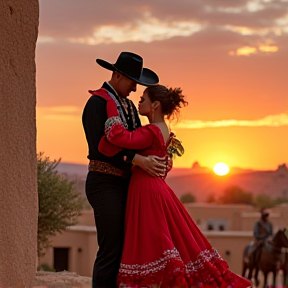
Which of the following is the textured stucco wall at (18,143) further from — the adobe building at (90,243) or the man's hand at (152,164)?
the adobe building at (90,243)

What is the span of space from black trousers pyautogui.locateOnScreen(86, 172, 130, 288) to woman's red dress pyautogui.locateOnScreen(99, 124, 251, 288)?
0.22ft

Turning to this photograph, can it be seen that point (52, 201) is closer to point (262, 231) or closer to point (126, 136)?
point (126, 136)

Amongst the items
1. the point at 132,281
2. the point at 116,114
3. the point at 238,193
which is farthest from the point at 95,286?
the point at 238,193

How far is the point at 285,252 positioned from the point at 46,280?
56.2 feet

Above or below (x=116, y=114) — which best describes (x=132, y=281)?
below

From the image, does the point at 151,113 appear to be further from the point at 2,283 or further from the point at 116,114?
the point at 2,283

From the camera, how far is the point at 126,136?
24.3ft

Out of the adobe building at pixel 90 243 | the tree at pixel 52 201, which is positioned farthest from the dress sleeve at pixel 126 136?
the adobe building at pixel 90 243

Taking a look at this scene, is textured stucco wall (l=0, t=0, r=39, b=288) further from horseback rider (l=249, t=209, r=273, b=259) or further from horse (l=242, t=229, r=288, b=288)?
horseback rider (l=249, t=209, r=273, b=259)

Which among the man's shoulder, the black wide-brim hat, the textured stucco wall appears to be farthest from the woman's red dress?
the textured stucco wall

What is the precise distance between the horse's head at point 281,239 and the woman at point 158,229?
16720mm

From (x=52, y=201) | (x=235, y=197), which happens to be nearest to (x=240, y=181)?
(x=235, y=197)

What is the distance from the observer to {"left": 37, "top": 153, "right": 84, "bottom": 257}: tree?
14.0 metres

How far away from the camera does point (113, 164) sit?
7609mm
